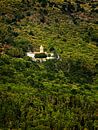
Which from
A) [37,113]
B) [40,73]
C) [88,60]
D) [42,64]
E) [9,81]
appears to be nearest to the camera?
[37,113]

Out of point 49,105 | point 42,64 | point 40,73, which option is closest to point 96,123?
point 49,105

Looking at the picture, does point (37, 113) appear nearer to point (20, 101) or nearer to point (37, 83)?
point (20, 101)

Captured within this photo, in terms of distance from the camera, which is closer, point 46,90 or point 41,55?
point 46,90

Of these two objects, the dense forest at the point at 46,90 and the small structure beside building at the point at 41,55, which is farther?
the small structure beside building at the point at 41,55

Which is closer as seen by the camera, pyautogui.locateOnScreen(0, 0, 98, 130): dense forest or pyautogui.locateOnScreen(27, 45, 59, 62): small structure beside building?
pyautogui.locateOnScreen(0, 0, 98, 130): dense forest

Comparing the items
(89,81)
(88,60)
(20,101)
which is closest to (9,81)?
(20,101)

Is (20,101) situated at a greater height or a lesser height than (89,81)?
greater

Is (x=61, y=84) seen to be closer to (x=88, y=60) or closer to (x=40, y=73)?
(x=40, y=73)

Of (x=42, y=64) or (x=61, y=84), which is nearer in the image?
(x=61, y=84)

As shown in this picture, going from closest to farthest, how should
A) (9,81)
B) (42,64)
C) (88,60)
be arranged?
(9,81)
(42,64)
(88,60)

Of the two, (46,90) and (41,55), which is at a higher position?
(46,90)
